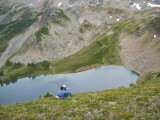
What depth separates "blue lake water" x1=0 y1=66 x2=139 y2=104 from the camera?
119938 millimetres

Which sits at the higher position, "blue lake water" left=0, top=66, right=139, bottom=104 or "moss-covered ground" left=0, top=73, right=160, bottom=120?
"blue lake water" left=0, top=66, right=139, bottom=104

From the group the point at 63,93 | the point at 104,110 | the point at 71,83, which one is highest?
the point at 71,83

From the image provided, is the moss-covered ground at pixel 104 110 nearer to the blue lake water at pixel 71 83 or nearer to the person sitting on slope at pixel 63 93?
the person sitting on slope at pixel 63 93

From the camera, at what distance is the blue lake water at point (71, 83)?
120 meters

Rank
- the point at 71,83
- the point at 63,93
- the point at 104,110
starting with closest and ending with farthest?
the point at 104,110
the point at 63,93
the point at 71,83

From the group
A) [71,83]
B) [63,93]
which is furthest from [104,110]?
[71,83]

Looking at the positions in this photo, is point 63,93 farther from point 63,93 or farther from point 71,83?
point 71,83

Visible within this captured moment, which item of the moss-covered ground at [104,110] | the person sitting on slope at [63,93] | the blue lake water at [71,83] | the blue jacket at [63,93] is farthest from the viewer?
the blue lake water at [71,83]

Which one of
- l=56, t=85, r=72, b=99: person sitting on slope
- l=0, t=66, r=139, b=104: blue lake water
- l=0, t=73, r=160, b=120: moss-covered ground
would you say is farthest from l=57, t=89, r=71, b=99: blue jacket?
l=0, t=66, r=139, b=104: blue lake water

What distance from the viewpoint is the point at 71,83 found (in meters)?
132

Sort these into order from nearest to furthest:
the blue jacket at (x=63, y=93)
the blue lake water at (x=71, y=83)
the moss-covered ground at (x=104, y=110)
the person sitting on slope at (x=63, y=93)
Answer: the moss-covered ground at (x=104, y=110)
the person sitting on slope at (x=63, y=93)
the blue jacket at (x=63, y=93)
the blue lake water at (x=71, y=83)

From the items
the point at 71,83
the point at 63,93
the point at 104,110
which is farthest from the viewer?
the point at 71,83

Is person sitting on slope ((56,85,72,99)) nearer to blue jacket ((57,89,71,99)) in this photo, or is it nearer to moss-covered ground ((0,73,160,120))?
blue jacket ((57,89,71,99))

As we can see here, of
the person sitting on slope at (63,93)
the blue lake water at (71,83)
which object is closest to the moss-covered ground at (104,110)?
the person sitting on slope at (63,93)
